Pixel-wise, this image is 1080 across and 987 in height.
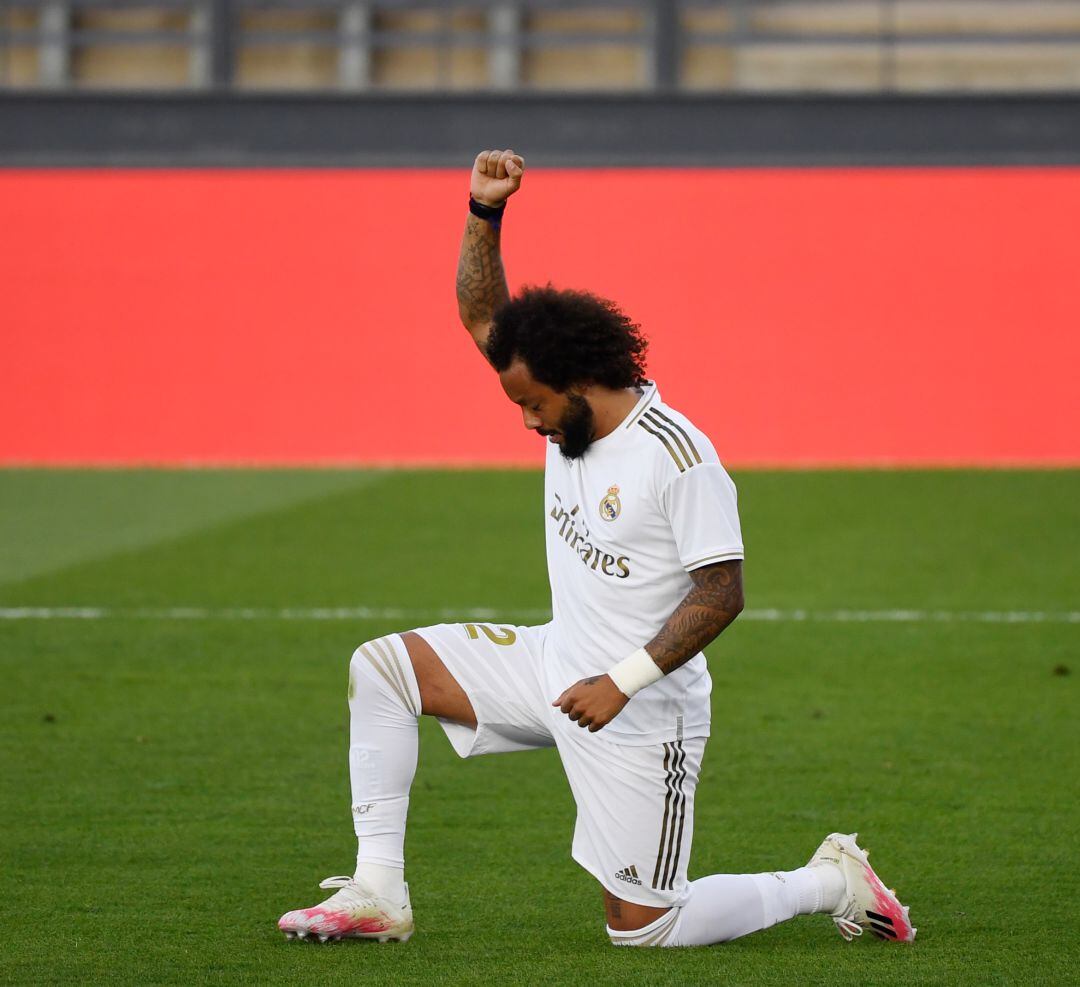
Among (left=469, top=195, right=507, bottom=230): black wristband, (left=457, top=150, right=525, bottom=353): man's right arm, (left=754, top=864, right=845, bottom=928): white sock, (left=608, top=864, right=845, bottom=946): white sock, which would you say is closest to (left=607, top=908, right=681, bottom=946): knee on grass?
(left=608, top=864, right=845, bottom=946): white sock

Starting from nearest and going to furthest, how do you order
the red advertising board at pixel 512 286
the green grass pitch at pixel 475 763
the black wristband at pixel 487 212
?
the green grass pitch at pixel 475 763 → the black wristband at pixel 487 212 → the red advertising board at pixel 512 286

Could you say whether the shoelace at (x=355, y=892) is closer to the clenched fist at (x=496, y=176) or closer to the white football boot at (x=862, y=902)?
the white football boot at (x=862, y=902)

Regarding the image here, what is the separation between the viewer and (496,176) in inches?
189

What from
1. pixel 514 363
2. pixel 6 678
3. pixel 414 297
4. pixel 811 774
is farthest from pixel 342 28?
pixel 514 363

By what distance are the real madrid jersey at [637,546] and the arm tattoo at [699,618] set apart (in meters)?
0.04

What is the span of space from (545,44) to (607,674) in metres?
17.8

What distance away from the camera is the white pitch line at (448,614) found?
9.56 m

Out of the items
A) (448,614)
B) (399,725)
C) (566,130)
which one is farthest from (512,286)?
(399,725)

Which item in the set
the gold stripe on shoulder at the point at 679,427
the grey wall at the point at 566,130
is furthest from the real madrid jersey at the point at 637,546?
the grey wall at the point at 566,130

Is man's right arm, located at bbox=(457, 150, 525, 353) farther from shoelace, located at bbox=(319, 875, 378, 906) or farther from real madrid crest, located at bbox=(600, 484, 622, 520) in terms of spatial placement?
shoelace, located at bbox=(319, 875, 378, 906)

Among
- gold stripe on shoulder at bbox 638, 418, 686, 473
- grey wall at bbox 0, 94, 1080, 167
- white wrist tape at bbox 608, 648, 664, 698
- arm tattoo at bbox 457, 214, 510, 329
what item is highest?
grey wall at bbox 0, 94, 1080, 167

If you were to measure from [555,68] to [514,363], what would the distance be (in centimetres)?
1741

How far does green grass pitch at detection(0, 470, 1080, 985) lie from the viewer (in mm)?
4492

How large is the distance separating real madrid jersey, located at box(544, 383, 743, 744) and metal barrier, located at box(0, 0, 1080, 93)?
1650cm
